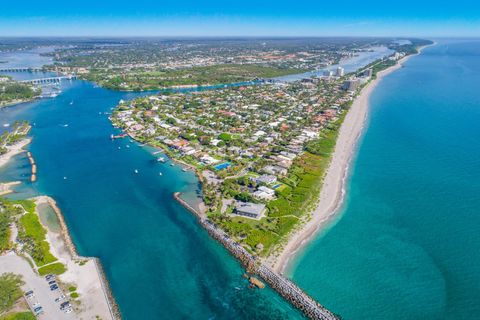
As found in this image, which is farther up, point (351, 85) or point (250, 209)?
point (351, 85)

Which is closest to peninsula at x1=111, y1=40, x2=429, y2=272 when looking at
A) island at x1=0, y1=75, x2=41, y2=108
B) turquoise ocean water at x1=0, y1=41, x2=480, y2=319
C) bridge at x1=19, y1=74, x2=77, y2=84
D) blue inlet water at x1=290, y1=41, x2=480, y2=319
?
turquoise ocean water at x1=0, y1=41, x2=480, y2=319

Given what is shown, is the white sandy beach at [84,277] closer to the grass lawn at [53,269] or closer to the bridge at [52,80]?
the grass lawn at [53,269]

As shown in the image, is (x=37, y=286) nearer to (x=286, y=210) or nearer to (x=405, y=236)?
(x=286, y=210)

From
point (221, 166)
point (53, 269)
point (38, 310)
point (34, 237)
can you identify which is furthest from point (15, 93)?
point (38, 310)

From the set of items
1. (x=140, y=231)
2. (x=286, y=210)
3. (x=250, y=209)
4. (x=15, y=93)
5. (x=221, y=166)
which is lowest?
(x=140, y=231)

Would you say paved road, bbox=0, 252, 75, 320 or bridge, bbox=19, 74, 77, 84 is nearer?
paved road, bbox=0, 252, 75, 320

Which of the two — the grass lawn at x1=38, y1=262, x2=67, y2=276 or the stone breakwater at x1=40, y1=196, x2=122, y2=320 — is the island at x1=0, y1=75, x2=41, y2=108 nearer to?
A: the stone breakwater at x1=40, y1=196, x2=122, y2=320
